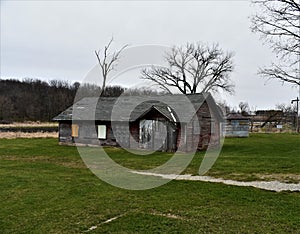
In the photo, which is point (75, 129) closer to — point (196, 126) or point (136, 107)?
point (136, 107)

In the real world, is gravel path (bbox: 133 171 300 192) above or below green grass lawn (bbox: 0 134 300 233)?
above

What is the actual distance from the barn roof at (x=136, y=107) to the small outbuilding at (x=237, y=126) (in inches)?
601

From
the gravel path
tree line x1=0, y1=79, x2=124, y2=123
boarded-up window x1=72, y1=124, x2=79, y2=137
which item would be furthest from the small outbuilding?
the gravel path

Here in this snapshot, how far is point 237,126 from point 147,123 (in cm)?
2098

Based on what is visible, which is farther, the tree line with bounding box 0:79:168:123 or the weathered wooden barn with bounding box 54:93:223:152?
the tree line with bounding box 0:79:168:123

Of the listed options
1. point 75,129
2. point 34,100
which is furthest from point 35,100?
point 75,129

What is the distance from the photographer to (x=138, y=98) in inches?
999

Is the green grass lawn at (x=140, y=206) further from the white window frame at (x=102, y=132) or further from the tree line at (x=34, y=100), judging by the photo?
the tree line at (x=34, y=100)

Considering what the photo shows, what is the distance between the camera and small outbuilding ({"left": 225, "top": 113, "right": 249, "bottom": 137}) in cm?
3872

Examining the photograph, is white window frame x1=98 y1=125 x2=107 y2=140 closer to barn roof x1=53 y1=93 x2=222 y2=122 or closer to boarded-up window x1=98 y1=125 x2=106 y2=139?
boarded-up window x1=98 y1=125 x2=106 y2=139

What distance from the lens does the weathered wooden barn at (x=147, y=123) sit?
66.2 ft

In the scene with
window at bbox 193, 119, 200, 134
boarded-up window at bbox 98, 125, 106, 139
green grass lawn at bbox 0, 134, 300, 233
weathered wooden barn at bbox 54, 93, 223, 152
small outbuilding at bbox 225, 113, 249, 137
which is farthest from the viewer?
small outbuilding at bbox 225, 113, 249, 137

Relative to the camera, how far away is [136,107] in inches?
913

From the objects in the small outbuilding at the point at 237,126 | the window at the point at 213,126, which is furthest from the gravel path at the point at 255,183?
the small outbuilding at the point at 237,126
